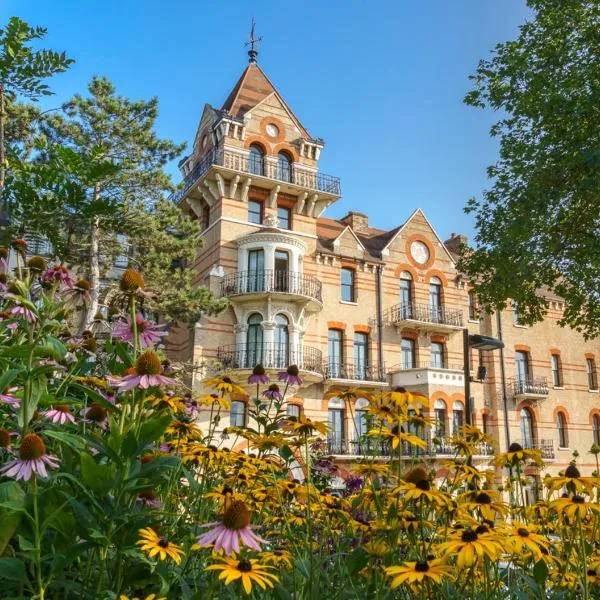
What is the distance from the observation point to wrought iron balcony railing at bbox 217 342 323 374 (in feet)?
83.6

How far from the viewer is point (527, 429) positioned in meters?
33.1

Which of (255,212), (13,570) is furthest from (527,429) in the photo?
(13,570)

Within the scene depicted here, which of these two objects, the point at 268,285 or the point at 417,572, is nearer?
the point at 417,572

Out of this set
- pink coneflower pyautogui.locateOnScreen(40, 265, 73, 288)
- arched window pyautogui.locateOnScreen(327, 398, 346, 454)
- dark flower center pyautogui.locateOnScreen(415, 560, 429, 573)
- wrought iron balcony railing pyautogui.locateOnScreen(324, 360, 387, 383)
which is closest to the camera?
dark flower center pyautogui.locateOnScreen(415, 560, 429, 573)

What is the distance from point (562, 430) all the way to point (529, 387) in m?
3.80

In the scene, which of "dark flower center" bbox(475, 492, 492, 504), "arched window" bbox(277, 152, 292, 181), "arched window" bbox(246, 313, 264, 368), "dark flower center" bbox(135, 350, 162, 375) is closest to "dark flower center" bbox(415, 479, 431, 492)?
"dark flower center" bbox(475, 492, 492, 504)

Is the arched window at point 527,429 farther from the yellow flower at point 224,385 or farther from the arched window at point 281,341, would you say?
the yellow flower at point 224,385

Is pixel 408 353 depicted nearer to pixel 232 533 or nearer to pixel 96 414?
pixel 96 414

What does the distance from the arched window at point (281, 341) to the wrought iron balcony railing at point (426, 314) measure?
237 inches

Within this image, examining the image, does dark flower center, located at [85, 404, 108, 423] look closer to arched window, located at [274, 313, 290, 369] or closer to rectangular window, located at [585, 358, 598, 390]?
arched window, located at [274, 313, 290, 369]

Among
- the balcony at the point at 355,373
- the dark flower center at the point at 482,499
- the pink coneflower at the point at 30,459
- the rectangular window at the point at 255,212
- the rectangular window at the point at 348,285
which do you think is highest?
the rectangular window at the point at 255,212

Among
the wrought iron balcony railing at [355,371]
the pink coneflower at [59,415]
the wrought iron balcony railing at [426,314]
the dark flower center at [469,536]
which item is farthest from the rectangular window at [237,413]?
the dark flower center at [469,536]

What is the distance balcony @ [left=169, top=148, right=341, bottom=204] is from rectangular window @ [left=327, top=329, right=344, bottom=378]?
6.59m

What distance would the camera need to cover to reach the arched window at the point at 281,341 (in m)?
26.0
